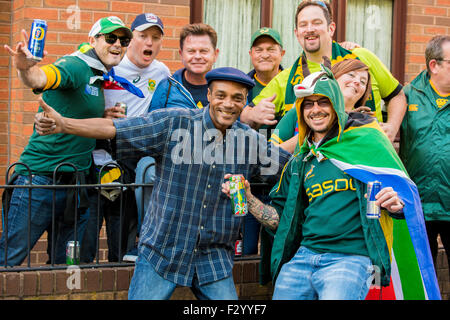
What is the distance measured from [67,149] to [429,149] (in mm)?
2824

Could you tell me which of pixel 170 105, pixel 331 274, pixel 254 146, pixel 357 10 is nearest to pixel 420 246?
pixel 331 274

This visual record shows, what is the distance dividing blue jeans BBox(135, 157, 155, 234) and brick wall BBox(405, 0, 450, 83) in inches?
162

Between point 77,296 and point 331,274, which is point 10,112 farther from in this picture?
point 331,274

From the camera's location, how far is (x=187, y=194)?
157 inches

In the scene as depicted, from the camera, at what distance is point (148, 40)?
17.1ft

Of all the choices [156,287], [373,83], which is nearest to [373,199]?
[156,287]

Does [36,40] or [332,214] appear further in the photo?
[36,40]

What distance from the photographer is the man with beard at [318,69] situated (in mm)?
4895

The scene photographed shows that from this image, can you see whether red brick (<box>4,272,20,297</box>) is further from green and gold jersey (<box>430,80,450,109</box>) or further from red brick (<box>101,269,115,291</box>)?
green and gold jersey (<box>430,80,450,109</box>)

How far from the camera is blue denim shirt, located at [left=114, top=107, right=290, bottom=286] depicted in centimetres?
396

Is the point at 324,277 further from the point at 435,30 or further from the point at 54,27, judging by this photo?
the point at 435,30

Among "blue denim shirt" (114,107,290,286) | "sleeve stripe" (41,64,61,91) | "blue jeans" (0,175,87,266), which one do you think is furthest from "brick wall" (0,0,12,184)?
"blue denim shirt" (114,107,290,286)

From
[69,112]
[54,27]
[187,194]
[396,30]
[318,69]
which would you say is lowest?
[187,194]

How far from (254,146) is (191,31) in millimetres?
1402
